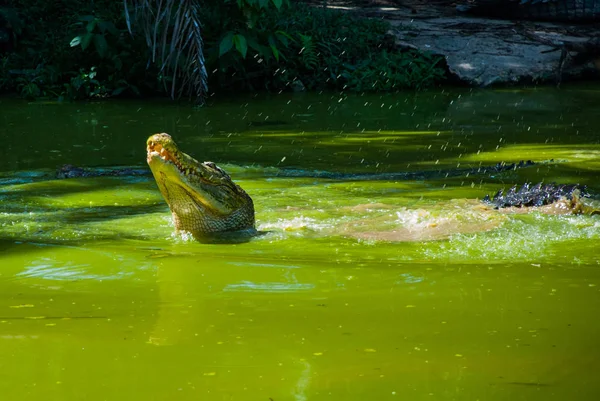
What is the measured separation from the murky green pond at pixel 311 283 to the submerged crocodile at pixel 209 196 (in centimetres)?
17

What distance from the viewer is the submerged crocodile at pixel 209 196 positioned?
6348 millimetres

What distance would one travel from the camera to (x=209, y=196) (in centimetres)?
674

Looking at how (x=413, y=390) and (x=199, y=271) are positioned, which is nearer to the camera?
(x=413, y=390)

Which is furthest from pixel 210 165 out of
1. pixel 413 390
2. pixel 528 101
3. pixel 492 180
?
pixel 528 101

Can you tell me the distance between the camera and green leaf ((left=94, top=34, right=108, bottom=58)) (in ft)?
50.6

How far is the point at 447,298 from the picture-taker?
15.1 ft

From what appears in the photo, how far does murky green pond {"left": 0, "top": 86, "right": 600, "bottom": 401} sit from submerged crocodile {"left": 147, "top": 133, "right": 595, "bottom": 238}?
0.17 meters

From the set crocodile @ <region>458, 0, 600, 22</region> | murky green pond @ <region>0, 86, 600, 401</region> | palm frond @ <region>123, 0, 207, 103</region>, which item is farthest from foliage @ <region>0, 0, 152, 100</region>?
crocodile @ <region>458, 0, 600, 22</region>

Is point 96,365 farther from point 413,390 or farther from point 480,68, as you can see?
point 480,68

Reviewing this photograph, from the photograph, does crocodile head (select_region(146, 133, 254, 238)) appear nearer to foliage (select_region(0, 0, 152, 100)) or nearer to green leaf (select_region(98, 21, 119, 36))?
foliage (select_region(0, 0, 152, 100))

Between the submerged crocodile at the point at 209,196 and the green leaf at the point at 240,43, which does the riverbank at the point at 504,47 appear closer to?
the green leaf at the point at 240,43

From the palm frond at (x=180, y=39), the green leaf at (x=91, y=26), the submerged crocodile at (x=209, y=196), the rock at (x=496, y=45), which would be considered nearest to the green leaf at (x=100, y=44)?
the green leaf at (x=91, y=26)

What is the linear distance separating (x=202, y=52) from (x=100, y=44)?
1939 millimetres

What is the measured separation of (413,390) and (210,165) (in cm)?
374
